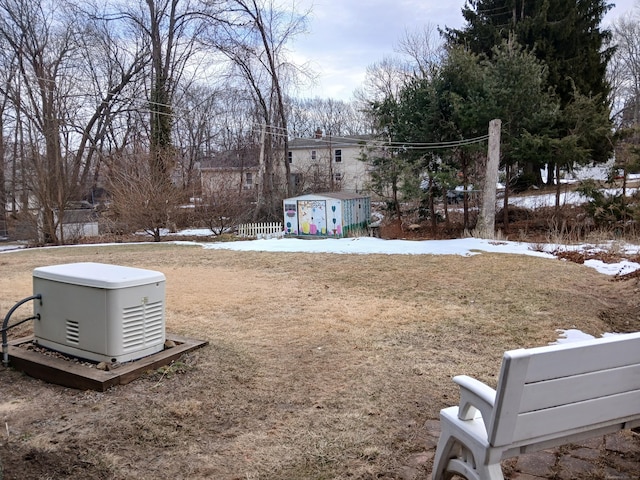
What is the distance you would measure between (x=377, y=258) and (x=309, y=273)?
7.65ft

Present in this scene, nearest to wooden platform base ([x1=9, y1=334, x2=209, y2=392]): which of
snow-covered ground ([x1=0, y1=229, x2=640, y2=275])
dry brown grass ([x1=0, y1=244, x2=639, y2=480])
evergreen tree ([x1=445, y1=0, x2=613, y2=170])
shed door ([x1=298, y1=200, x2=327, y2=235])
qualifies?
dry brown grass ([x1=0, y1=244, x2=639, y2=480])

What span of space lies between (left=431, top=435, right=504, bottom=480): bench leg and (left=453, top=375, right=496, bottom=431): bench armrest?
122mm

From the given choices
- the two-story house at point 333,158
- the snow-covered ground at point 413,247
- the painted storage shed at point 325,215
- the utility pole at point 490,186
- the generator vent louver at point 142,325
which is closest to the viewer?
the generator vent louver at point 142,325

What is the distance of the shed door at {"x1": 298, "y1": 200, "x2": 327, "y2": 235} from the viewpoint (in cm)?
1989

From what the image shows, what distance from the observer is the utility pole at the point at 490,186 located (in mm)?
15664

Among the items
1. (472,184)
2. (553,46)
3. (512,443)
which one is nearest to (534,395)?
(512,443)

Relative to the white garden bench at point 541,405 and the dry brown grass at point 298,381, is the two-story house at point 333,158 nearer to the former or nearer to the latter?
the dry brown grass at point 298,381

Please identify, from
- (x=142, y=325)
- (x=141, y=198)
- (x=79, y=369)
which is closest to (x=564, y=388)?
(x=142, y=325)

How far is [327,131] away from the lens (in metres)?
44.6

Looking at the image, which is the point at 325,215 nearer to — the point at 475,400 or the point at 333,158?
the point at 475,400

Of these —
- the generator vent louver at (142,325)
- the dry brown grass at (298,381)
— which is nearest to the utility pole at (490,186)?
the dry brown grass at (298,381)

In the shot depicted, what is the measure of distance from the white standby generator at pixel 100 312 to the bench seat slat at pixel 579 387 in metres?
2.73

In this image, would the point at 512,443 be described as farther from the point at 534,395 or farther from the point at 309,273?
the point at 309,273

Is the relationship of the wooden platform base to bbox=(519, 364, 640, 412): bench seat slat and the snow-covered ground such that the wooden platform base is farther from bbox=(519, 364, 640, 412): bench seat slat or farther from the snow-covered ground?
the snow-covered ground
